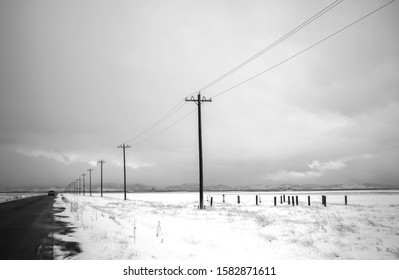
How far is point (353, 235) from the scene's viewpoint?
13141mm

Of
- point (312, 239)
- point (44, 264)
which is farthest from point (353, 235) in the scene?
point (44, 264)

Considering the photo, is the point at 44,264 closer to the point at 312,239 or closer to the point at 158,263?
the point at 158,263

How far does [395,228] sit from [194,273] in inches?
506

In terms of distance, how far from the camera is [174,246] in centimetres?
1014

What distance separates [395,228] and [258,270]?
11.4m

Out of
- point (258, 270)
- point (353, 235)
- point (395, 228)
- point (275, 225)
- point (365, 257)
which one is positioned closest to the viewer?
point (258, 270)

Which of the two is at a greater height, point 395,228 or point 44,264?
point 44,264

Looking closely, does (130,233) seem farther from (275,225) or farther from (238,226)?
(275,225)

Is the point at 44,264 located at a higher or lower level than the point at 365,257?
higher

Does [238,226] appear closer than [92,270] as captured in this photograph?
No

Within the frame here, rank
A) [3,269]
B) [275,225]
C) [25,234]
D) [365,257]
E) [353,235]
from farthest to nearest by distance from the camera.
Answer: [275,225]
[353,235]
[25,234]
[365,257]
[3,269]

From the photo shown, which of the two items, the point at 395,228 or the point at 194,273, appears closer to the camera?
the point at 194,273

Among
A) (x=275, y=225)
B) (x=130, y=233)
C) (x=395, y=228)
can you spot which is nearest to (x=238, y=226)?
(x=275, y=225)

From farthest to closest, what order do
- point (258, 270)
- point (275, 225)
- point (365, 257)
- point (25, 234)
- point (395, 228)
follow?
point (275, 225) → point (395, 228) → point (25, 234) → point (365, 257) → point (258, 270)
